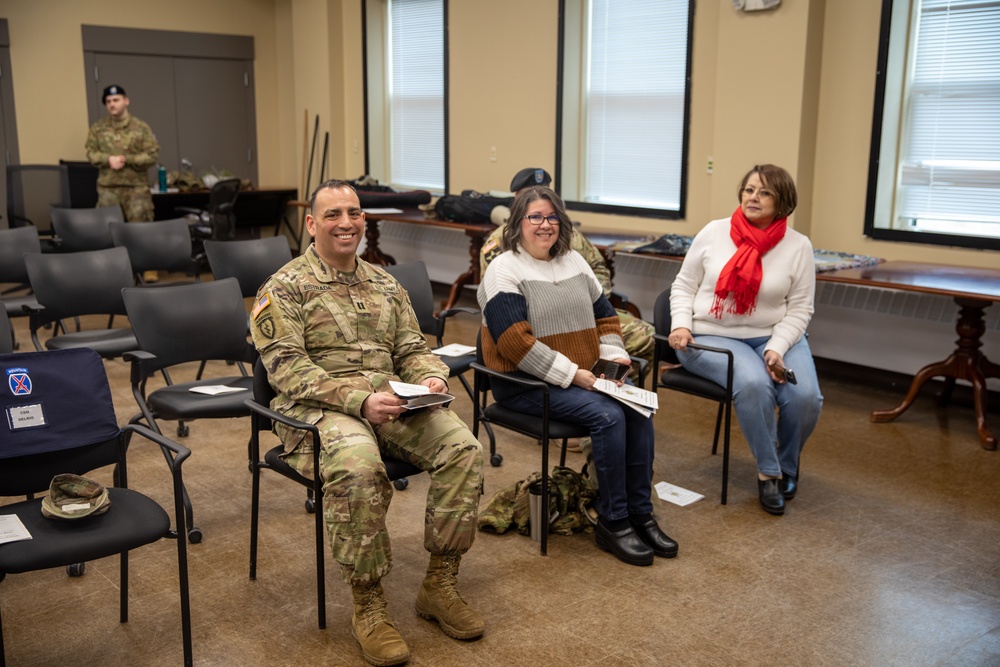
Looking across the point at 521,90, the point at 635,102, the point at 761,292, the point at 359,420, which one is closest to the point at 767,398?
the point at 761,292

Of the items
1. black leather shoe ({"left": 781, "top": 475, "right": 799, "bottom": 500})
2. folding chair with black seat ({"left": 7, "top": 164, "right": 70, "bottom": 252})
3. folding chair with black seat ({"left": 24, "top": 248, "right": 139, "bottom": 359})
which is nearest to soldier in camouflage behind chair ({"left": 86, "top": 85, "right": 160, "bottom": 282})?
folding chair with black seat ({"left": 7, "top": 164, "right": 70, "bottom": 252})

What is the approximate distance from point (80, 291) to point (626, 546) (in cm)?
279

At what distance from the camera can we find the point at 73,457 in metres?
2.60

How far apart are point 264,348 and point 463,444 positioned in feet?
2.09

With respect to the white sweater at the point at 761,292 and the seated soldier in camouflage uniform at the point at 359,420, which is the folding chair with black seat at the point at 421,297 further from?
the seated soldier in camouflage uniform at the point at 359,420

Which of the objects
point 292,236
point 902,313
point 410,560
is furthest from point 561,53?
point 410,560

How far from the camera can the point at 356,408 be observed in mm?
2711

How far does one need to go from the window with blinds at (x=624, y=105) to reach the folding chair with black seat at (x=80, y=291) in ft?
12.1

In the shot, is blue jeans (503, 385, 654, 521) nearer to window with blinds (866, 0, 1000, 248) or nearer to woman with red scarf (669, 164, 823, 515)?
woman with red scarf (669, 164, 823, 515)

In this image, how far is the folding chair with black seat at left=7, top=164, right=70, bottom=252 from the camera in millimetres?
7836

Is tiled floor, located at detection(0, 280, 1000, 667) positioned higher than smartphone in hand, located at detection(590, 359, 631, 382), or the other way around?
smartphone in hand, located at detection(590, 359, 631, 382)

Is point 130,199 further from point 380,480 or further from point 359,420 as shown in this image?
point 380,480

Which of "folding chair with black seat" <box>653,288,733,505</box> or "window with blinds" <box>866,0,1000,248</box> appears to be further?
"window with blinds" <box>866,0,1000,248</box>

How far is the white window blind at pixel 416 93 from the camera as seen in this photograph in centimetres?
858
